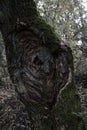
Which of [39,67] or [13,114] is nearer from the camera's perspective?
[39,67]

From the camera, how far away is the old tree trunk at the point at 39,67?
416 cm

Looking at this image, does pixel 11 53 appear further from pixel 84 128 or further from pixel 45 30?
pixel 84 128

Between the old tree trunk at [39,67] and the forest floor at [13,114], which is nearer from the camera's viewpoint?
the old tree trunk at [39,67]

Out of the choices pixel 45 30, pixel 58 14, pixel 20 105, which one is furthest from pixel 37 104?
pixel 58 14

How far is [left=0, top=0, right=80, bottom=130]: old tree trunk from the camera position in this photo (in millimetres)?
4160

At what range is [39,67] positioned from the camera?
431cm

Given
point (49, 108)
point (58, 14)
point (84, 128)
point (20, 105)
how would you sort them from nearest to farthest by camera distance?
point (84, 128) < point (49, 108) < point (20, 105) < point (58, 14)

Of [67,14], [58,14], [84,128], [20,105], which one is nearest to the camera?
[84,128]

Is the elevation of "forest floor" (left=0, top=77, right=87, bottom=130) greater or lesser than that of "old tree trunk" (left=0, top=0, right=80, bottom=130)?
lesser

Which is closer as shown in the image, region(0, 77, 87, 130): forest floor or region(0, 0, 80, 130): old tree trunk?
region(0, 0, 80, 130): old tree trunk

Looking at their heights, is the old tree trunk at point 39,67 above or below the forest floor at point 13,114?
above

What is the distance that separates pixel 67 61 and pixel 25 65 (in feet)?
2.43

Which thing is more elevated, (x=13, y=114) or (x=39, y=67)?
(x=39, y=67)

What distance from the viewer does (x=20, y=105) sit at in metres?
7.45
